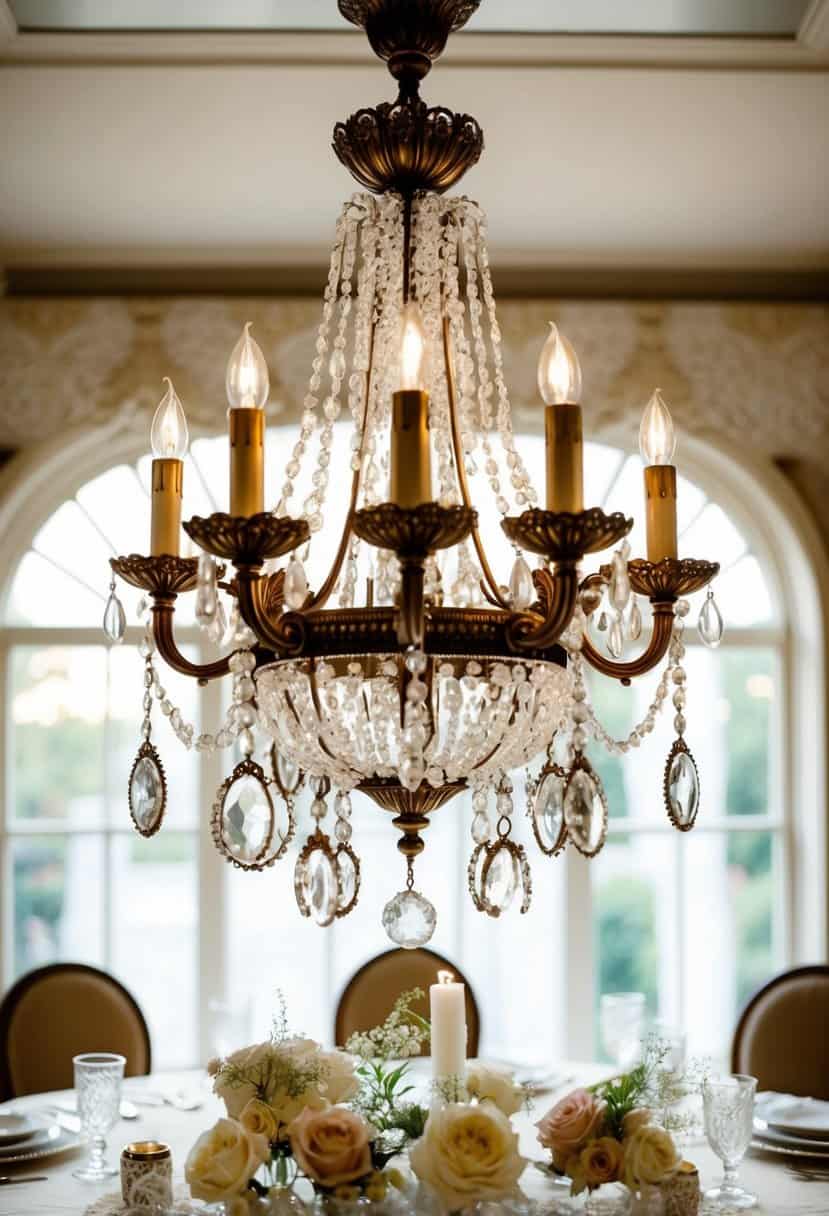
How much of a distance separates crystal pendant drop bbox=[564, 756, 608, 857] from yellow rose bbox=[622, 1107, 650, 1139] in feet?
1.66

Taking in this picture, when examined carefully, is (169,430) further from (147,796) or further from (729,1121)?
(729,1121)

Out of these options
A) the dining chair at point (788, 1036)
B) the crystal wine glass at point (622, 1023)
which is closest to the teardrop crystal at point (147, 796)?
the crystal wine glass at point (622, 1023)

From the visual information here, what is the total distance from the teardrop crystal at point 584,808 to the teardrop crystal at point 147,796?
456mm

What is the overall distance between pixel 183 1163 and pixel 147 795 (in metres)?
0.95

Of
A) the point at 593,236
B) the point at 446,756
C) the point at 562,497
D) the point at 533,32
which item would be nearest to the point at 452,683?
the point at 446,756

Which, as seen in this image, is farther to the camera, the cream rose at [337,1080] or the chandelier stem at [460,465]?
the cream rose at [337,1080]

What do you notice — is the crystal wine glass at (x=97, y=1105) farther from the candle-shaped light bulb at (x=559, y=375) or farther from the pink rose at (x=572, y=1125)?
the candle-shaped light bulb at (x=559, y=375)

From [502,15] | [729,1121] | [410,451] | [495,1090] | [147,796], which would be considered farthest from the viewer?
[502,15]

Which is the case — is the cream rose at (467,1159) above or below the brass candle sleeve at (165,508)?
below

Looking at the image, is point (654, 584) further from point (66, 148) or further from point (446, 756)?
point (66, 148)

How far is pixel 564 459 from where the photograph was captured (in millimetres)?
1498

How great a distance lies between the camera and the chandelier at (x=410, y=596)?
1454 mm

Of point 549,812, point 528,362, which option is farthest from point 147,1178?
point 528,362

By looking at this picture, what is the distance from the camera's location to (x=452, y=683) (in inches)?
63.2
